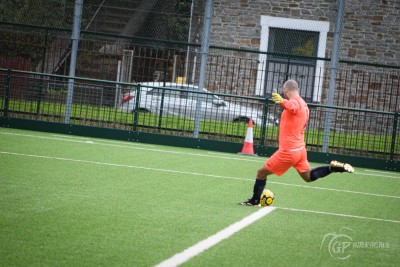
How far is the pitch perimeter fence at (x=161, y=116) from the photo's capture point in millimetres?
16609

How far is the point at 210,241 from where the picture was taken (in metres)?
6.38

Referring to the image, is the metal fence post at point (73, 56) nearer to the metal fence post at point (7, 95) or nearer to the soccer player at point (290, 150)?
the metal fence post at point (7, 95)

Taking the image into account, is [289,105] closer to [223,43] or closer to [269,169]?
[269,169]

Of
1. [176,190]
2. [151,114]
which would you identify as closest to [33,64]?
[151,114]

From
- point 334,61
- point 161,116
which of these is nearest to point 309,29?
point 334,61

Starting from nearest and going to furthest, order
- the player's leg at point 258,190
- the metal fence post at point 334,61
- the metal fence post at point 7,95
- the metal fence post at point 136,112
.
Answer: the player's leg at point 258,190 → the metal fence post at point 334,61 → the metal fence post at point 136,112 → the metal fence post at point 7,95

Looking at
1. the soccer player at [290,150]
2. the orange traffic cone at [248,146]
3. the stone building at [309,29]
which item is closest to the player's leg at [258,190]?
the soccer player at [290,150]

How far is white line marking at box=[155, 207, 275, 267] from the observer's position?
5.52 m

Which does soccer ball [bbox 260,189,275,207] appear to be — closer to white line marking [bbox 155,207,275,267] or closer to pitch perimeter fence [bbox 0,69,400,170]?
white line marking [bbox 155,207,275,267]

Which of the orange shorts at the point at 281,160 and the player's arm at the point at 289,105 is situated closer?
the player's arm at the point at 289,105

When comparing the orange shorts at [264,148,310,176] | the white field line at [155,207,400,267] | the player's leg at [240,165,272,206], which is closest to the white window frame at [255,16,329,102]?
the orange shorts at [264,148,310,176]

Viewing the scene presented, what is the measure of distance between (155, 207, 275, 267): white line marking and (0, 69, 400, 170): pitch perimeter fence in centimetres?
852

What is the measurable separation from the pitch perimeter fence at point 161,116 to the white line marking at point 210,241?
27.9ft

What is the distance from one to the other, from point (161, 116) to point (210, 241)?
11.0m
